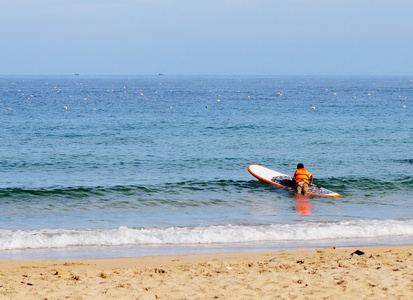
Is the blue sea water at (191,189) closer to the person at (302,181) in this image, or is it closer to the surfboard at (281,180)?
the surfboard at (281,180)

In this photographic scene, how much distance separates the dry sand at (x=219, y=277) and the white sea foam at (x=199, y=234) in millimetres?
1863

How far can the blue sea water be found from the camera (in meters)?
13.7

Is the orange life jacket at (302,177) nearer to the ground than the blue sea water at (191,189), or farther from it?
farther from it

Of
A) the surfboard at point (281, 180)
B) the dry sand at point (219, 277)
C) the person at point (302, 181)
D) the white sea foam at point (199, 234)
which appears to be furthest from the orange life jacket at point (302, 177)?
the dry sand at point (219, 277)

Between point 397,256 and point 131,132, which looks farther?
point 131,132

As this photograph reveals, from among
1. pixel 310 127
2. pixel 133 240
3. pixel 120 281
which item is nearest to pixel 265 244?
pixel 133 240

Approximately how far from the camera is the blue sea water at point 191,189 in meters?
13.7

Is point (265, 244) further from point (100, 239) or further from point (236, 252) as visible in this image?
point (100, 239)

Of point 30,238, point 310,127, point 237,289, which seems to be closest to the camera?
point 237,289

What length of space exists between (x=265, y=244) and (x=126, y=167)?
1325cm

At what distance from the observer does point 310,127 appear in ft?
141

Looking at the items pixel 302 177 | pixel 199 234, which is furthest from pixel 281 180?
pixel 199 234

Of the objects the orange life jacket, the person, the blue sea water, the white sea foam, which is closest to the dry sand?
the blue sea water

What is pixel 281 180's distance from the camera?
21.9 metres
